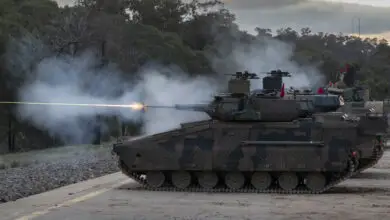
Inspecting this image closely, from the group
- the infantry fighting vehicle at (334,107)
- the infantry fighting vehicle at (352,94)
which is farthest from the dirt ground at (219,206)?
the infantry fighting vehicle at (352,94)

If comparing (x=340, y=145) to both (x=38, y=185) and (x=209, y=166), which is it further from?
(x=38, y=185)

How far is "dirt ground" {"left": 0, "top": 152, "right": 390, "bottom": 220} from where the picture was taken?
40.8 ft

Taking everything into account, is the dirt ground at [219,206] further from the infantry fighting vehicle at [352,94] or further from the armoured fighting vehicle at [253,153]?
the infantry fighting vehicle at [352,94]

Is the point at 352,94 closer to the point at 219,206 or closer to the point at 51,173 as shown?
the point at 51,173

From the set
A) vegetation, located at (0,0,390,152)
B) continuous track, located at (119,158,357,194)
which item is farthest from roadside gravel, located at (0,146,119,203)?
vegetation, located at (0,0,390,152)

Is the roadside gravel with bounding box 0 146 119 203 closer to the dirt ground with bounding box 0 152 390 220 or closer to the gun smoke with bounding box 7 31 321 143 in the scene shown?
the dirt ground with bounding box 0 152 390 220

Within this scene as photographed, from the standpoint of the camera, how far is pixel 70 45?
118 ft

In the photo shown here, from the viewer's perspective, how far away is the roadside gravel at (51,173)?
52.4ft

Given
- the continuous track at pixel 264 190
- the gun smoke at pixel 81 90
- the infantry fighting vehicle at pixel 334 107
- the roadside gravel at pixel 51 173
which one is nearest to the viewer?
the roadside gravel at pixel 51 173

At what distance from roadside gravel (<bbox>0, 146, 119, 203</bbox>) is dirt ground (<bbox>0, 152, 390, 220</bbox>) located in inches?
43.7

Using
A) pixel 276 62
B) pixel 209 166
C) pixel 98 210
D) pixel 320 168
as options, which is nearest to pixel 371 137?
pixel 320 168

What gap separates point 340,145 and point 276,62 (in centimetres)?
2889

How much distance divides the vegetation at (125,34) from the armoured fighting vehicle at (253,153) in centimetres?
1788

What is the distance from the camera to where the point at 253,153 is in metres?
16.2
